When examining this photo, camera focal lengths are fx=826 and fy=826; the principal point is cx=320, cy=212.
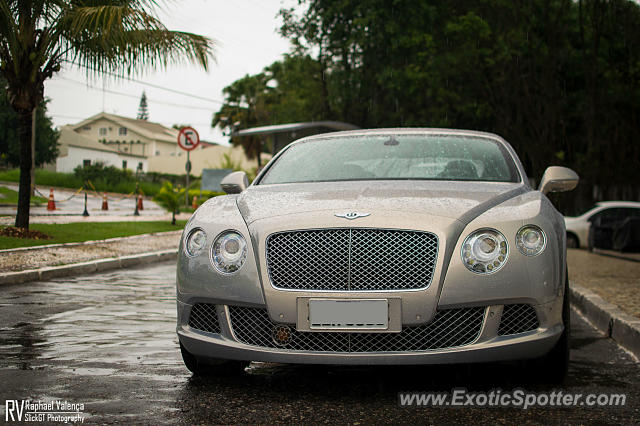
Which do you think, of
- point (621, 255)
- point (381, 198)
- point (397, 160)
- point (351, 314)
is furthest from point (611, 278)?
point (351, 314)

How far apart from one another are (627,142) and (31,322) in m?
23.5

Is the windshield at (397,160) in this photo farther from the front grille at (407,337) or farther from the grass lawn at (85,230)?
the grass lawn at (85,230)

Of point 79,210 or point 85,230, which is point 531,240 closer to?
point 85,230

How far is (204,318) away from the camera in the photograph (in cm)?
459

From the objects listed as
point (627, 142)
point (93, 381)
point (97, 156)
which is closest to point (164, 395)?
point (93, 381)

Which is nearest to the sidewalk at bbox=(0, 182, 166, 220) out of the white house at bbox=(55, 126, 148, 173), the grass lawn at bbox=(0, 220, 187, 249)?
the grass lawn at bbox=(0, 220, 187, 249)

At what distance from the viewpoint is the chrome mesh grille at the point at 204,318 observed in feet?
14.9

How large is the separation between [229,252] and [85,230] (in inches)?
543

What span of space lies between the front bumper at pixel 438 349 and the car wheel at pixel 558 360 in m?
0.18

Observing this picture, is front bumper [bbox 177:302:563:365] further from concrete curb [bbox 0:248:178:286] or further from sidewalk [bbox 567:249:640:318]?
concrete curb [bbox 0:248:178:286]

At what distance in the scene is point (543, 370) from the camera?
4.74m

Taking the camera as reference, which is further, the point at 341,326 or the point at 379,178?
the point at 379,178

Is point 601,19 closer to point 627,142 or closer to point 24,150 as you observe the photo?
point 627,142

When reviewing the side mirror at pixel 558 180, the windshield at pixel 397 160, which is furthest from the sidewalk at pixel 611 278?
the windshield at pixel 397 160
